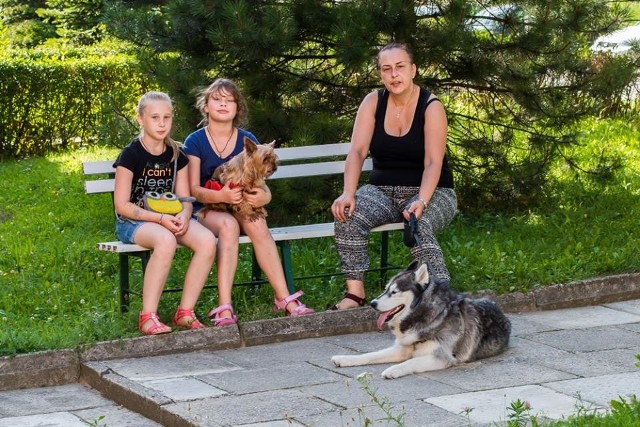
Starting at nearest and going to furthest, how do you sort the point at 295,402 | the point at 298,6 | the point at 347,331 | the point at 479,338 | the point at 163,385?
1. the point at 295,402
2. the point at 163,385
3. the point at 479,338
4. the point at 347,331
5. the point at 298,6

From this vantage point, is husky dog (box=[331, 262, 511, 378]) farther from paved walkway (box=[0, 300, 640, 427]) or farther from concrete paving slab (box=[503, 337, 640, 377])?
concrete paving slab (box=[503, 337, 640, 377])

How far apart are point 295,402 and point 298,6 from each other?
4.03 m

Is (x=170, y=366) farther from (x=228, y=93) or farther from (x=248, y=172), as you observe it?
(x=228, y=93)

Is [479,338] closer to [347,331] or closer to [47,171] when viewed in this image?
[347,331]

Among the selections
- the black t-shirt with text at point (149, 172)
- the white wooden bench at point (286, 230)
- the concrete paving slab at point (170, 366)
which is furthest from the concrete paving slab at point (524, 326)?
the black t-shirt with text at point (149, 172)

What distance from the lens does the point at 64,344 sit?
5.78m

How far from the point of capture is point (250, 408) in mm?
4934

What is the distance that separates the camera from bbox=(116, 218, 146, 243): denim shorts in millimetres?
6234

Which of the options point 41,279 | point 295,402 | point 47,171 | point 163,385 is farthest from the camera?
point 47,171

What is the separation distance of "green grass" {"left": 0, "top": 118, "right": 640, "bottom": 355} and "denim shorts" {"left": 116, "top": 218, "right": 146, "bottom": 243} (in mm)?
414

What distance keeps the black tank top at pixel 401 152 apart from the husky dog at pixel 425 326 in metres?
1.16

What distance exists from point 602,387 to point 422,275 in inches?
40.5

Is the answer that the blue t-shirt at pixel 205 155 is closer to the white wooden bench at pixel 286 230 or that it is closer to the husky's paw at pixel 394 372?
the white wooden bench at pixel 286 230

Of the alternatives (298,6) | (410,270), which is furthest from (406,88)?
(298,6)
